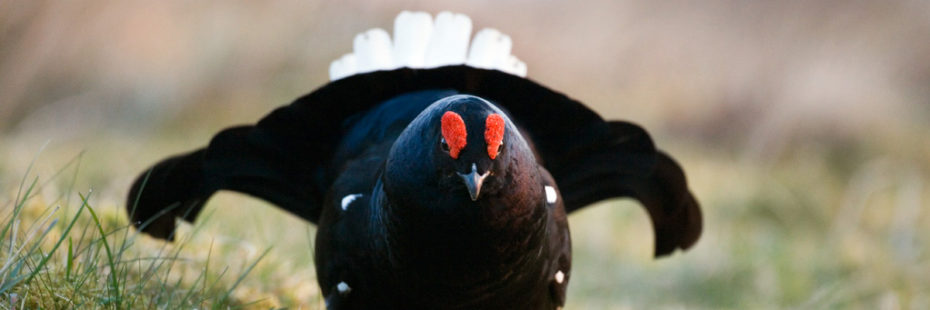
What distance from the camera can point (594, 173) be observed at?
393 centimetres

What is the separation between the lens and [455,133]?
253 centimetres

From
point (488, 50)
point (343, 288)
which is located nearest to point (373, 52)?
point (488, 50)

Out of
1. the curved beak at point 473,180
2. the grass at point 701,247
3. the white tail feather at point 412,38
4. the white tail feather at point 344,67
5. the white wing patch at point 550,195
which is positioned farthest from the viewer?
the white tail feather at point 344,67

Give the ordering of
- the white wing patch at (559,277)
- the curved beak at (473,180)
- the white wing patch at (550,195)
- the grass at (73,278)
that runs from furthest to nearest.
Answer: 1. the white wing patch at (559,277)
2. the white wing patch at (550,195)
3. the grass at (73,278)
4. the curved beak at (473,180)

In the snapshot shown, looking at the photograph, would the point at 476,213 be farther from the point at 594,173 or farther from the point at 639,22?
the point at 639,22

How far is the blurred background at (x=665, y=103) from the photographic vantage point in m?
6.23

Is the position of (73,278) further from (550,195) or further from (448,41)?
(448,41)

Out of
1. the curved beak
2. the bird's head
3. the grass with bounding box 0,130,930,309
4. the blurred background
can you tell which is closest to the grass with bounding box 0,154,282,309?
the grass with bounding box 0,130,930,309

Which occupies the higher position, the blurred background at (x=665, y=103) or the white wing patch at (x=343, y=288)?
the blurred background at (x=665, y=103)

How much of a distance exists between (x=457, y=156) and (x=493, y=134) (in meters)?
0.11

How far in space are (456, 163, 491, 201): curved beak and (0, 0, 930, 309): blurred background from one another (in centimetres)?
286

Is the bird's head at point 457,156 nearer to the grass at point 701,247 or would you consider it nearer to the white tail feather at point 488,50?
the grass at point 701,247

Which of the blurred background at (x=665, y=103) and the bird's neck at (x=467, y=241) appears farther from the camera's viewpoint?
the blurred background at (x=665, y=103)

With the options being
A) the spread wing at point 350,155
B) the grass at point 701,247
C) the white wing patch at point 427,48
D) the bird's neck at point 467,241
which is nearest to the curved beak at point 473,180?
the bird's neck at point 467,241
